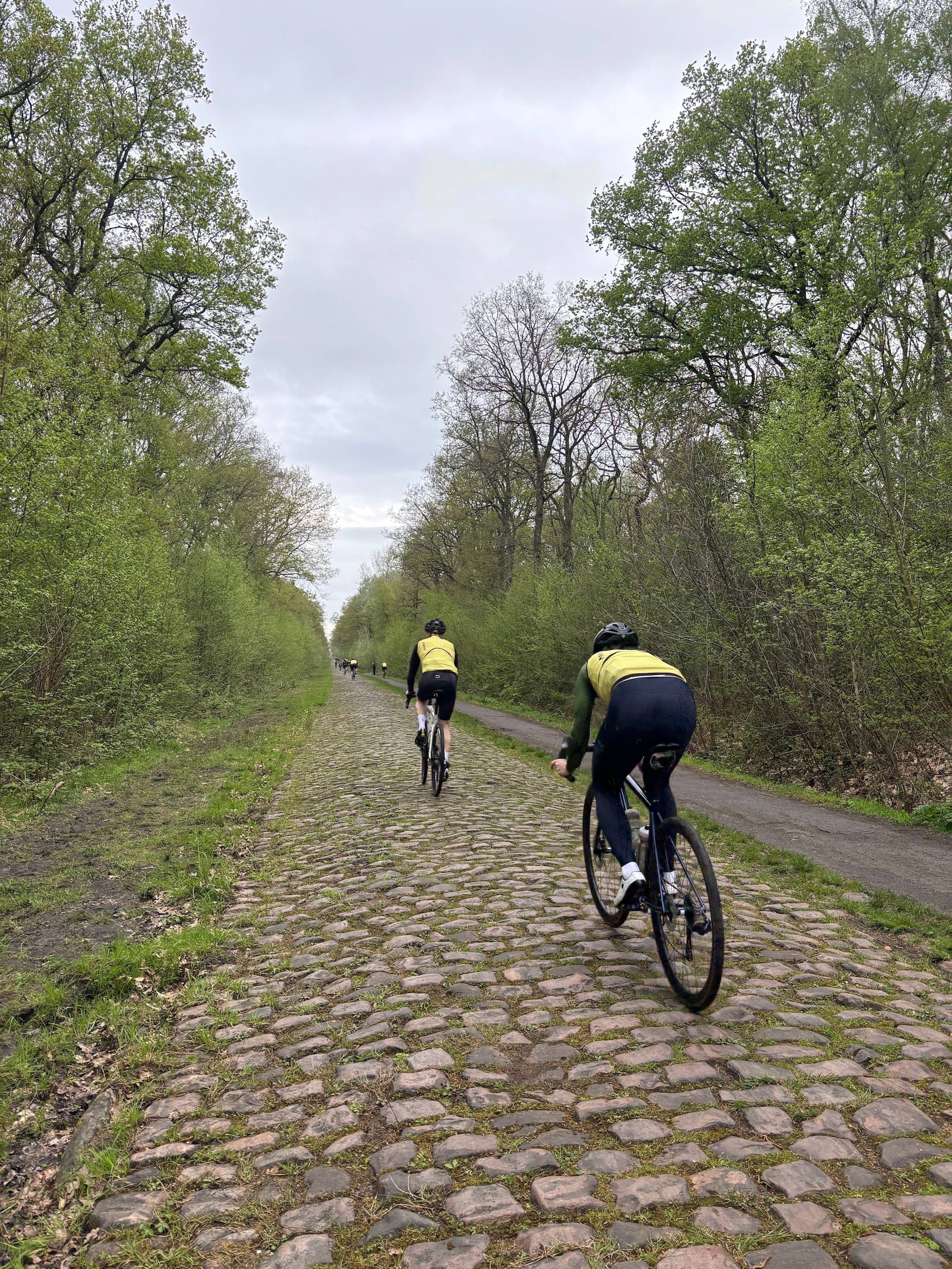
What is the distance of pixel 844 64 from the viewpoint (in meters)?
16.6

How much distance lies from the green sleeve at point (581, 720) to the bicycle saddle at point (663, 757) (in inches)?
15.9

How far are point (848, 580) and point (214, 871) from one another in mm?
8127

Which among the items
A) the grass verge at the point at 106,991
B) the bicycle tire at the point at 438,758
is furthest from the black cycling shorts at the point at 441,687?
the grass verge at the point at 106,991

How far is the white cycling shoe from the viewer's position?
14.0ft

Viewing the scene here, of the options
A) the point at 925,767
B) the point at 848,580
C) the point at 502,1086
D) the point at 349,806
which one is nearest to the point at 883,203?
the point at 848,580

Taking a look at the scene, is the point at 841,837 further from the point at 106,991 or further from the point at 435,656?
the point at 106,991

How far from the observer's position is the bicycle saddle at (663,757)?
4188mm

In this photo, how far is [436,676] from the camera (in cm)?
1012

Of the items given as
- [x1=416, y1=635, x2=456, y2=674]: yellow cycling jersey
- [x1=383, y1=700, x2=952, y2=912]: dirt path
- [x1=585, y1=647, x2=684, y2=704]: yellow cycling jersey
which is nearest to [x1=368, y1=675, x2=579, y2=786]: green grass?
[x1=383, y1=700, x2=952, y2=912]: dirt path

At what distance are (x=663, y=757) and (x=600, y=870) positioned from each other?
5.08 feet

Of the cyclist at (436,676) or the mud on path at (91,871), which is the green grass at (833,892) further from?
the mud on path at (91,871)

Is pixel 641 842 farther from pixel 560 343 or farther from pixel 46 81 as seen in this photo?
pixel 560 343

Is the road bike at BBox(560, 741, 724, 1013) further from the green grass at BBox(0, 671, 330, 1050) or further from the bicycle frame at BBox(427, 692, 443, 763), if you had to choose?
the bicycle frame at BBox(427, 692, 443, 763)

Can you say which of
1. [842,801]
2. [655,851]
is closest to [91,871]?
[655,851]
